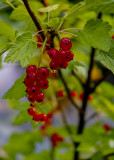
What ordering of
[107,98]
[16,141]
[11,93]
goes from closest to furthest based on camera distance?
[11,93] < [107,98] < [16,141]

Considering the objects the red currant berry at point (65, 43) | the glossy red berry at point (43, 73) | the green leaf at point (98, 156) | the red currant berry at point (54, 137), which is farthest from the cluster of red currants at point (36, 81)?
the red currant berry at point (54, 137)

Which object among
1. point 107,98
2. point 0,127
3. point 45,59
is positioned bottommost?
point 0,127

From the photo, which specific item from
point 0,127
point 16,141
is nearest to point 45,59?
point 16,141

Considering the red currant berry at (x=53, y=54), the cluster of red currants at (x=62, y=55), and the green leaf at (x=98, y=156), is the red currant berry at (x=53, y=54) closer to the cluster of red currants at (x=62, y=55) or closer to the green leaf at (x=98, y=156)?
the cluster of red currants at (x=62, y=55)

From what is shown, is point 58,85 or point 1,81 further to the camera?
point 1,81

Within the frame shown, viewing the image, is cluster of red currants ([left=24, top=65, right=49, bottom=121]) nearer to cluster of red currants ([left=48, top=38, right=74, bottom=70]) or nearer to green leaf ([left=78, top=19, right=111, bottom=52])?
cluster of red currants ([left=48, top=38, right=74, bottom=70])

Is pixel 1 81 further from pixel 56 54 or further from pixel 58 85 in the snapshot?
pixel 56 54
